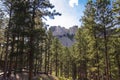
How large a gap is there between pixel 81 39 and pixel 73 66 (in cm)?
3268

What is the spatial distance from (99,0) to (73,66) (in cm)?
5165

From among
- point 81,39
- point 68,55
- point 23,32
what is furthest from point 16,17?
point 68,55

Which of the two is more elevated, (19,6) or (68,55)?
(19,6)

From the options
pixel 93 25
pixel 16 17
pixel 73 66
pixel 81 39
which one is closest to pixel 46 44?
pixel 81 39

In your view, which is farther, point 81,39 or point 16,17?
Result: point 81,39

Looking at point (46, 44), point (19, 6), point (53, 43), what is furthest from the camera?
point (53, 43)

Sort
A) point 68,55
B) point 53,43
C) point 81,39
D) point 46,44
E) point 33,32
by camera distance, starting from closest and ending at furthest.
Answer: point 33,32
point 81,39
point 46,44
point 53,43
point 68,55

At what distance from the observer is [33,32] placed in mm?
26219

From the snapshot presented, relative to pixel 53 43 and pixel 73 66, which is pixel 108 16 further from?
pixel 73 66

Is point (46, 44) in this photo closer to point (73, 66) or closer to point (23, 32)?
point (73, 66)

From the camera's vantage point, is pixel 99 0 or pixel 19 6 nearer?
pixel 19 6

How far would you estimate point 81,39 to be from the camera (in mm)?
52438

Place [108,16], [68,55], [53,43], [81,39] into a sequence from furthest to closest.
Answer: [68,55], [53,43], [81,39], [108,16]

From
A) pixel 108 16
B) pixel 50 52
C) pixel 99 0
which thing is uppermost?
pixel 99 0
